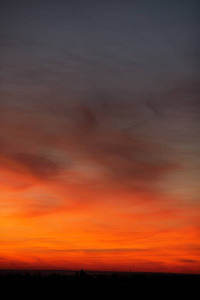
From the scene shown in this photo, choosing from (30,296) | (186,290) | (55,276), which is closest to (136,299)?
(186,290)

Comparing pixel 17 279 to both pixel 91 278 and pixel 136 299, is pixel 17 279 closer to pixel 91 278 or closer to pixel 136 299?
pixel 91 278

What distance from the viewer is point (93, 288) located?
23.7 metres

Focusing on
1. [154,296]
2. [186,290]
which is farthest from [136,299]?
[186,290]

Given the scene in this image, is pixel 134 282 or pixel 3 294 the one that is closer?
pixel 3 294

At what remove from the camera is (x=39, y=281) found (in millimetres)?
25078

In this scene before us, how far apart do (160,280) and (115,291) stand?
14.2 feet

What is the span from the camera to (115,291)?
76.9 ft

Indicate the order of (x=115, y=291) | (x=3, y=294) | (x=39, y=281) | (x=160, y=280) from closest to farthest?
(x=3, y=294)
(x=115, y=291)
(x=39, y=281)
(x=160, y=280)

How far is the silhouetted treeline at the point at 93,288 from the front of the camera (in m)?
22.4

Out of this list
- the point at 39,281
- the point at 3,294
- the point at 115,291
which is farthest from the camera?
the point at 39,281

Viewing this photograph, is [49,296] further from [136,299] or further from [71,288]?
[136,299]

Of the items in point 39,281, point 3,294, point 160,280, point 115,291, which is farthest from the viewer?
point 160,280

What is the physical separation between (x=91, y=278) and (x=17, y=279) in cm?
424

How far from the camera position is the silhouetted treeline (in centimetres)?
2238
